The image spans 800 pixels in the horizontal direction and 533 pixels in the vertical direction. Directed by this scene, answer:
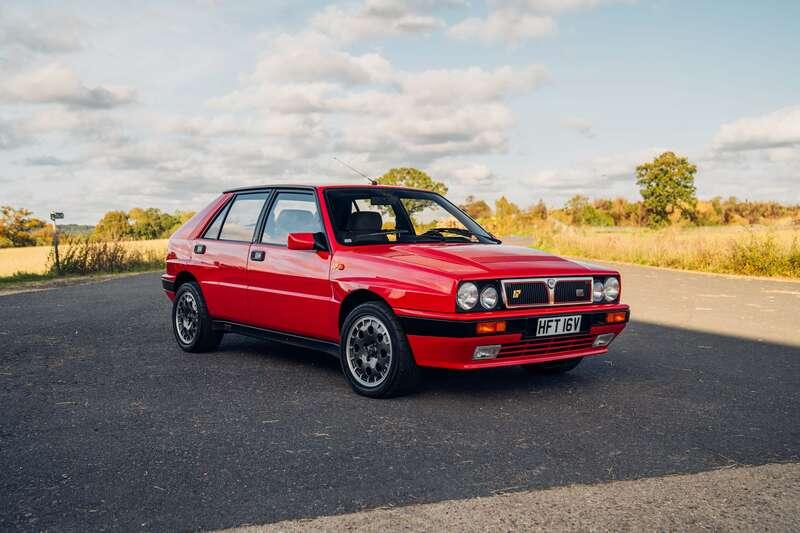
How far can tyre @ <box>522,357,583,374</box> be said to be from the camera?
249 inches

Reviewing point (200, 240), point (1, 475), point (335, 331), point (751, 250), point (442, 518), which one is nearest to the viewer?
point (442, 518)

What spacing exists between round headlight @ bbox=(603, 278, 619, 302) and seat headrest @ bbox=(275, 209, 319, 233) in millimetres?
2375

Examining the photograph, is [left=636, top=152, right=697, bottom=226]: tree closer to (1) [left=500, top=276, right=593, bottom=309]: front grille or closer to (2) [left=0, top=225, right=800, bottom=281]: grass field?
(2) [left=0, top=225, right=800, bottom=281]: grass field

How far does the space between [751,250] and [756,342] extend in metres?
11.8

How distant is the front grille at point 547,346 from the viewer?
5.21 m

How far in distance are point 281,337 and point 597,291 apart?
2668mm

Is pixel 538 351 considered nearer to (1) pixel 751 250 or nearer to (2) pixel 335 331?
(2) pixel 335 331

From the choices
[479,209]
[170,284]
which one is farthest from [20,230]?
[170,284]

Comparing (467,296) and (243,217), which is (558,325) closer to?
(467,296)

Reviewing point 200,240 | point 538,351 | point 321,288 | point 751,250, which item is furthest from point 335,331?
point 751,250

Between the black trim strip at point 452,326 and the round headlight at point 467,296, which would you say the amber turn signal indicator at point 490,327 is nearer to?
the black trim strip at point 452,326

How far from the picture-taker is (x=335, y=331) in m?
5.85

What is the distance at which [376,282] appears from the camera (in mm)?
5438

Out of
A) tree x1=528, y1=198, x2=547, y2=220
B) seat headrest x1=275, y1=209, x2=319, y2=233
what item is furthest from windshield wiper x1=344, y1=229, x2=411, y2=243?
tree x1=528, y1=198, x2=547, y2=220
